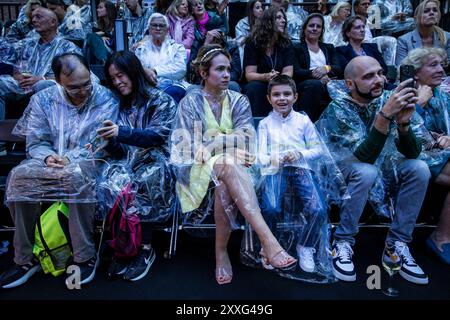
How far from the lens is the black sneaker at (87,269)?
1883 mm

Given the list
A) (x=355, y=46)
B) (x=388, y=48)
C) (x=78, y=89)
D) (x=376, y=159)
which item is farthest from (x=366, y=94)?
(x=388, y=48)

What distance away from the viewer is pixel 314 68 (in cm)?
323

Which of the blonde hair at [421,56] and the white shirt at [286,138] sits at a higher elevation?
the blonde hair at [421,56]

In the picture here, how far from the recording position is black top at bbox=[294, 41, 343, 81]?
10.5ft

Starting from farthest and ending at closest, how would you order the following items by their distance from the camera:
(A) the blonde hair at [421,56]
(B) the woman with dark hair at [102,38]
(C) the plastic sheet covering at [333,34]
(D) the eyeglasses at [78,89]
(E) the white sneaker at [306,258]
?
(C) the plastic sheet covering at [333,34]
(B) the woman with dark hair at [102,38]
(A) the blonde hair at [421,56]
(D) the eyeglasses at [78,89]
(E) the white sneaker at [306,258]

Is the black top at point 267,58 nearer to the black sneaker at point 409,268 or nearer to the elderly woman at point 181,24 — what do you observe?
the elderly woman at point 181,24

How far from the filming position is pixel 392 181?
2125 mm

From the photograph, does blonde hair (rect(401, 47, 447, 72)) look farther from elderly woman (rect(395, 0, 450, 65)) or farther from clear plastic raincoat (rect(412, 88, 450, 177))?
elderly woman (rect(395, 0, 450, 65))

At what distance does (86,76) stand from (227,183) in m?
1.01

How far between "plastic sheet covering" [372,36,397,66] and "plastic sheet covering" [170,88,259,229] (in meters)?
2.21

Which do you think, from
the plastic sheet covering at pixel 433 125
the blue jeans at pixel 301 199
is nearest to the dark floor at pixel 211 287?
the blue jeans at pixel 301 199

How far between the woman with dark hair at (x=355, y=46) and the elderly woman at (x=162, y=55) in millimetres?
1468

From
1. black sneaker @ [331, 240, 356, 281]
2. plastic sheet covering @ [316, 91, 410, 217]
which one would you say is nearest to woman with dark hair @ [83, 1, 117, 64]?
plastic sheet covering @ [316, 91, 410, 217]

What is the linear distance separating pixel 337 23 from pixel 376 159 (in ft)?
8.62
